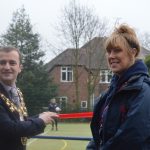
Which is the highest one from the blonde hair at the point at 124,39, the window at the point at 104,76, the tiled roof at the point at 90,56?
the tiled roof at the point at 90,56

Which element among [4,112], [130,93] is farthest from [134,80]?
[4,112]

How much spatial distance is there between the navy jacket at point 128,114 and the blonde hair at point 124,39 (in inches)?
5.2

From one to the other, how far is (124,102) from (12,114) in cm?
94

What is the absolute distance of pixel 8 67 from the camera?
3.58 m

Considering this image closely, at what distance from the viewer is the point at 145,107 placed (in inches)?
112

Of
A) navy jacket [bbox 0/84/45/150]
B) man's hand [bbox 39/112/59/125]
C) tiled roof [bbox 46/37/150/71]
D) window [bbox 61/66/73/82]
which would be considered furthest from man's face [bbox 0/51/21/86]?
window [bbox 61/66/73/82]

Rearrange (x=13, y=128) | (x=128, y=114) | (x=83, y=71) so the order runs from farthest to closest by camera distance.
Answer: (x=83, y=71) < (x=13, y=128) < (x=128, y=114)

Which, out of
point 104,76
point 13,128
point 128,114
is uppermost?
point 128,114

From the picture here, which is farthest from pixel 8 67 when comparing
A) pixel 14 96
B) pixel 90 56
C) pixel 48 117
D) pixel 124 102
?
pixel 90 56

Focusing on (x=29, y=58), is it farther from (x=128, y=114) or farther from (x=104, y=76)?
(x=128, y=114)

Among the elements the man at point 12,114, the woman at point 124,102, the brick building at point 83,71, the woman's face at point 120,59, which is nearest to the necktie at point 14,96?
the man at point 12,114

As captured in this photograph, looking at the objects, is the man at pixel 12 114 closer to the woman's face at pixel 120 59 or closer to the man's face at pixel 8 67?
the man's face at pixel 8 67

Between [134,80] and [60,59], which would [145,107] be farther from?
[60,59]

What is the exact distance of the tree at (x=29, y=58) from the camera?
115ft
